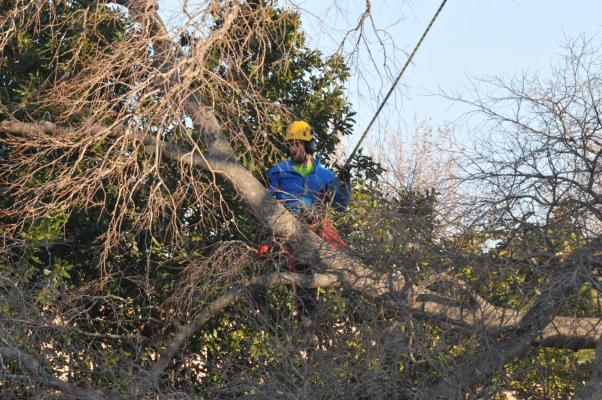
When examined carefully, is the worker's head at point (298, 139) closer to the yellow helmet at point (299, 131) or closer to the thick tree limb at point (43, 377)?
the yellow helmet at point (299, 131)

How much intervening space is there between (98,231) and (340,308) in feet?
8.69

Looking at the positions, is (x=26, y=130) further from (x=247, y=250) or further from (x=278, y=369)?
(x=278, y=369)

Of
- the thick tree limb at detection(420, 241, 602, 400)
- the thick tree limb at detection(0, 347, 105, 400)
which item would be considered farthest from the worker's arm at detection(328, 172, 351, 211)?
the thick tree limb at detection(0, 347, 105, 400)

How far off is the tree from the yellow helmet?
0.20 meters

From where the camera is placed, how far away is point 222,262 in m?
8.50

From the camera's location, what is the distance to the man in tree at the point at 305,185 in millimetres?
8719

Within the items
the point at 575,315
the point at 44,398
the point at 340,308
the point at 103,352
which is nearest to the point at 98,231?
the point at 103,352

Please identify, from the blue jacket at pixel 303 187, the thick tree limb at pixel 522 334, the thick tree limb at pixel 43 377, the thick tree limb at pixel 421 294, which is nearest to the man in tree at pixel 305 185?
the blue jacket at pixel 303 187

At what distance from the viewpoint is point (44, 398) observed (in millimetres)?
8062

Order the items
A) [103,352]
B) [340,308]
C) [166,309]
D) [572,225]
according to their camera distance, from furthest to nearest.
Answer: [166,309]
[103,352]
[340,308]
[572,225]

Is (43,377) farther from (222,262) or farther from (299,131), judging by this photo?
(299,131)

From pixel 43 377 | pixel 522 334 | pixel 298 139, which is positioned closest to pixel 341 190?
pixel 298 139

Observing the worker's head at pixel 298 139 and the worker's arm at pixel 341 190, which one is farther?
the worker's head at pixel 298 139

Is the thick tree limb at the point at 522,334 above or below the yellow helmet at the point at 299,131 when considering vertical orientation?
below
